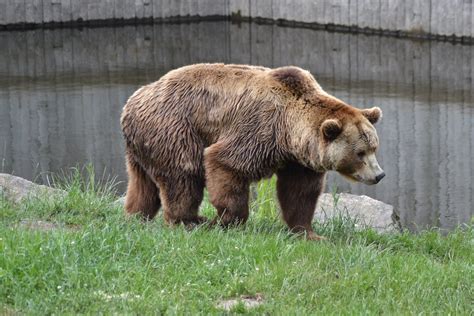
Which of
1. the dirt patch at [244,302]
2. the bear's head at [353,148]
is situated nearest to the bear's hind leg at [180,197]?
the bear's head at [353,148]

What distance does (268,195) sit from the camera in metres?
10.1

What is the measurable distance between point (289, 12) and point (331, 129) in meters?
19.7

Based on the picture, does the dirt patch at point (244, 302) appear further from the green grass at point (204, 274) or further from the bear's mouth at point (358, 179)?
the bear's mouth at point (358, 179)

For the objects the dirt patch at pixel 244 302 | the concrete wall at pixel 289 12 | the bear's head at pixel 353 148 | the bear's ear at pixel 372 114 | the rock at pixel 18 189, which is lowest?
the dirt patch at pixel 244 302

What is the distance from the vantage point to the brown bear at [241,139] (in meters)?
7.33

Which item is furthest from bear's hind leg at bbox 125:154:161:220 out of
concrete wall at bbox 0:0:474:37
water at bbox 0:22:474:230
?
concrete wall at bbox 0:0:474:37

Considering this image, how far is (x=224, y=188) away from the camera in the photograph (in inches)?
295

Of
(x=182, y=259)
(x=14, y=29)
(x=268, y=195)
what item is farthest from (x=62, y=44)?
(x=182, y=259)

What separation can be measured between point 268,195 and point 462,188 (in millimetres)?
5136

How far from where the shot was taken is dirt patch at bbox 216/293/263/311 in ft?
17.9

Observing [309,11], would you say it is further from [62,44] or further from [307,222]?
[307,222]

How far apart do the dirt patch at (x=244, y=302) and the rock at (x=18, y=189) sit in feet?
10.2

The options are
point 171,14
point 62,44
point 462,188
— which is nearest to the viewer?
point 462,188

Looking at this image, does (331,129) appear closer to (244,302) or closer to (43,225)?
(244,302)
